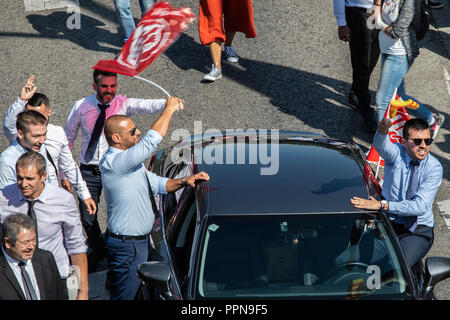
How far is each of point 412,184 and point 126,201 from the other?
2.38 m

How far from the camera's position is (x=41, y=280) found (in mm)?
4621

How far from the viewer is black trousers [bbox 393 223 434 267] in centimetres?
573

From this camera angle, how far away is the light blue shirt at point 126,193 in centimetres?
541

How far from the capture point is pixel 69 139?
668cm

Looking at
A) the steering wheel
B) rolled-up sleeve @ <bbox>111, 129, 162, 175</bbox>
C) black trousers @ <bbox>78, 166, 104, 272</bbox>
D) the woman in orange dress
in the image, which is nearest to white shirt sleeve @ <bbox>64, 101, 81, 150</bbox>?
black trousers @ <bbox>78, 166, 104, 272</bbox>

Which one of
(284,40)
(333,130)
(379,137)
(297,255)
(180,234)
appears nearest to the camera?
(297,255)

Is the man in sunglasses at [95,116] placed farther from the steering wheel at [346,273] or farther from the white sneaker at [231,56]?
the white sneaker at [231,56]

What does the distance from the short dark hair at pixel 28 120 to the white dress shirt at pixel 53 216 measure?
0.65 meters

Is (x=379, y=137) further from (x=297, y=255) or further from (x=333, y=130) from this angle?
(x=333, y=130)

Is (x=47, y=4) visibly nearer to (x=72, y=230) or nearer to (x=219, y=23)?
(x=219, y=23)

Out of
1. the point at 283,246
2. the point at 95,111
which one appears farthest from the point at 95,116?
the point at 283,246

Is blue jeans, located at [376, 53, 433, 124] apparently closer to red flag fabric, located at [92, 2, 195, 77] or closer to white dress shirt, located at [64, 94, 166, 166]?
red flag fabric, located at [92, 2, 195, 77]
